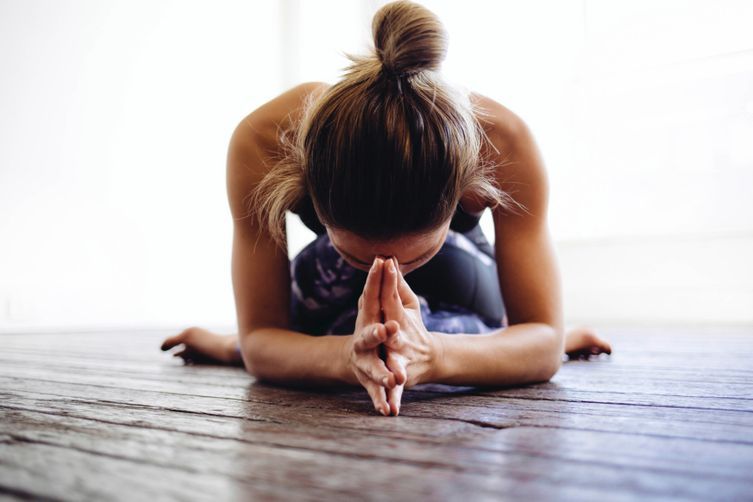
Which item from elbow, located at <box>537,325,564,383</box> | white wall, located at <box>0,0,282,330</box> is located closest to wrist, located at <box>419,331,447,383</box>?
elbow, located at <box>537,325,564,383</box>

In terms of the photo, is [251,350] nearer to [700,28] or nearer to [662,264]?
[662,264]

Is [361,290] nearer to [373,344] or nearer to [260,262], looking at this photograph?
[260,262]

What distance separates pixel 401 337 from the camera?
0.76m

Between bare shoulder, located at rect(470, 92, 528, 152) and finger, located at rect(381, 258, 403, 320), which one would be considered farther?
bare shoulder, located at rect(470, 92, 528, 152)

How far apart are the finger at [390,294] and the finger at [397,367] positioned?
0.15 feet

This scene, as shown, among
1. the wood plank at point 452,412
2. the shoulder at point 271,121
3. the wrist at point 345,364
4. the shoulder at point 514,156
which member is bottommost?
the wood plank at point 452,412

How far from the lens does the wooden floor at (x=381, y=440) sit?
0.48 meters

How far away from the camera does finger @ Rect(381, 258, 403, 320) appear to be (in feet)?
2.48

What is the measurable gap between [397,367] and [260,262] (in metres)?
0.39

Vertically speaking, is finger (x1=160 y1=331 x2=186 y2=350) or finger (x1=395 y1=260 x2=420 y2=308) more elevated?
finger (x1=395 y1=260 x2=420 y2=308)

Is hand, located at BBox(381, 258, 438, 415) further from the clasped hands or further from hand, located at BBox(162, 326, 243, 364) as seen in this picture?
hand, located at BBox(162, 326, 243, 364)

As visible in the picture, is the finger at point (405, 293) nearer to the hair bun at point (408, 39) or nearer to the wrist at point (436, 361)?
the wrist at point (436, 361)

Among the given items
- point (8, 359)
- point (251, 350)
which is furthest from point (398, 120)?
point (8, 359)

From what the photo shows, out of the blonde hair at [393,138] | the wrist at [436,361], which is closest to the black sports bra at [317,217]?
the blonde hair at [393,138]
